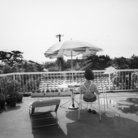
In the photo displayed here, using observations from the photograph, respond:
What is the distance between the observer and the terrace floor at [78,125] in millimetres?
3055

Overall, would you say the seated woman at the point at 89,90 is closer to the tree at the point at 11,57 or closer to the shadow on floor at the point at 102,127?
the shadow on floor at the point at 102,127

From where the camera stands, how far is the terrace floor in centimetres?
305

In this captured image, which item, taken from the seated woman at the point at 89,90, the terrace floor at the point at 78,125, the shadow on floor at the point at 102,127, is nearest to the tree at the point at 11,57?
the terrace floor at the point at 78,125

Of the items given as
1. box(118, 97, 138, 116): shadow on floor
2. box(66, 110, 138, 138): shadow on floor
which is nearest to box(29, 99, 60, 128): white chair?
box(66, 110, 138, 138): shadow on floor

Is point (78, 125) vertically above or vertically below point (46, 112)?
below

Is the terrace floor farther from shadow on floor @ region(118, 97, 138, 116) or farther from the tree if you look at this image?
the tree

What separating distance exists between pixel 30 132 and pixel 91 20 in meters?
6.68

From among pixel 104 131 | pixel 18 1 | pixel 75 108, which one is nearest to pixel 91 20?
pixel 18 1

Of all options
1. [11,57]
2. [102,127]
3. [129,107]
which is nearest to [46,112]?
[102,127]

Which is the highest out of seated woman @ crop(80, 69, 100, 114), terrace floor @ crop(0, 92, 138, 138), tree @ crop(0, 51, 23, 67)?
tree @ crop(0, 51, 23, 67)

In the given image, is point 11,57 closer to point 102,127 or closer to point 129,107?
point 129,107

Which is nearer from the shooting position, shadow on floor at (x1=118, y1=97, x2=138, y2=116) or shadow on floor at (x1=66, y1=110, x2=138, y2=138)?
shadow on floor at (x1=66, y1=110, x2=138, y2=138)

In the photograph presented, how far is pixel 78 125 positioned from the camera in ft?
11.6

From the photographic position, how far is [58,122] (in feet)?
12.3
